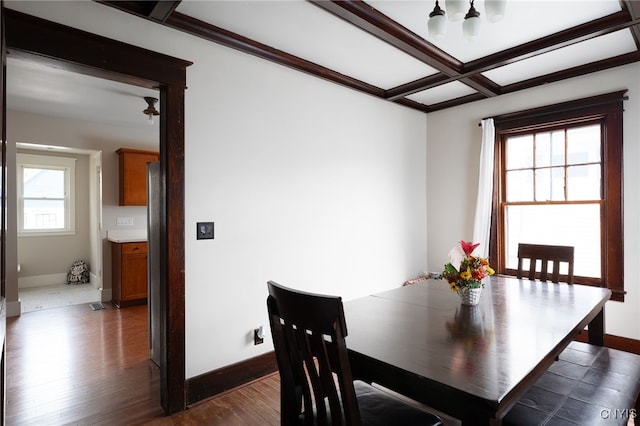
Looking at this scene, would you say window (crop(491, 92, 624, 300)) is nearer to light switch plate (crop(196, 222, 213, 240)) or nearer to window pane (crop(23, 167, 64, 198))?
light switch plate (crop(196, 222, 213, 240))

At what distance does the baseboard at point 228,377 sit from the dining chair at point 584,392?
181cm

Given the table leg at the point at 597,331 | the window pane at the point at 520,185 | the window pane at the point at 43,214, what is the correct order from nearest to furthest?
the table leg at the point at 597,331, the window pane at the point at 520,185, the window pane at the point at 43,214

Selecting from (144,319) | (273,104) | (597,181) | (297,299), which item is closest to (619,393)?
(297,299)

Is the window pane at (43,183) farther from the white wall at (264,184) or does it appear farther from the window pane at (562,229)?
the window pane at (562,229)

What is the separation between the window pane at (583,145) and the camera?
3.17 meters

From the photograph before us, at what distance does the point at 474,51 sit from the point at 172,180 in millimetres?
2511

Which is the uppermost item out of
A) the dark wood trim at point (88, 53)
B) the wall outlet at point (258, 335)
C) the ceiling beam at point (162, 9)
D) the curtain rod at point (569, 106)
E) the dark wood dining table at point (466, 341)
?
the ceiling beam at point (162, 9)

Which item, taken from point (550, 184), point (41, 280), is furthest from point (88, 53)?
point (41, 280)

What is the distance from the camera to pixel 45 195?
5.91m

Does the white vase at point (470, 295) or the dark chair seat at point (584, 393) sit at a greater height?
the white vase at point (470, 295)

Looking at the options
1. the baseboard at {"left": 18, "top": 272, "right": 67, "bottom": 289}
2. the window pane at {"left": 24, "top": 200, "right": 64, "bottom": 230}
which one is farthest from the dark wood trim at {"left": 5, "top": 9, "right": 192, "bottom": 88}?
the baseboard at {"left": 18, "top": 272, "right": 67, "bottom": 289}

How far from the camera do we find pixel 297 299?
1090 mm

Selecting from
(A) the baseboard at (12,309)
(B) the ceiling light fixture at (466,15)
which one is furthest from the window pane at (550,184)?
(A) the baseboard at (12,309)

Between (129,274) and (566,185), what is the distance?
5.14m
